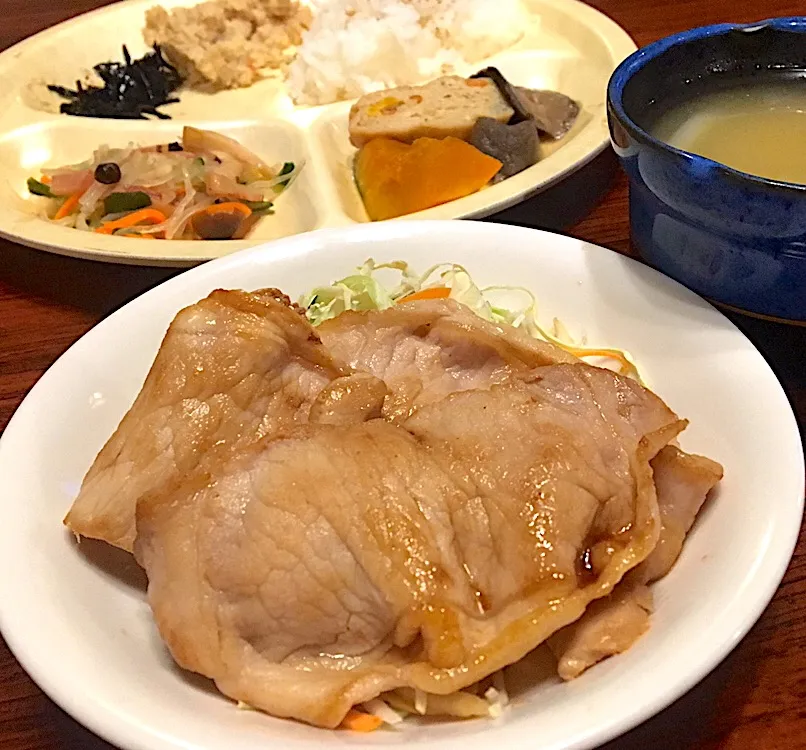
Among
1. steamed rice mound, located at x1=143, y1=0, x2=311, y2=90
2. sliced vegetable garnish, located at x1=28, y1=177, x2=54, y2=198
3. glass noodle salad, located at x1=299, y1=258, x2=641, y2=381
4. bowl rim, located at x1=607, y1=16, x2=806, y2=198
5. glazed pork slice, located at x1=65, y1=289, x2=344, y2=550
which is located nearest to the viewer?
glazed pork slice, located at x1=65, y1=289, x2=344, y2=550

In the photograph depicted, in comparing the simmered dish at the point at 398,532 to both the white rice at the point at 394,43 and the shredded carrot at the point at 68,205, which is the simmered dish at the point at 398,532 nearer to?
the shredded carrot at the point at 68,205

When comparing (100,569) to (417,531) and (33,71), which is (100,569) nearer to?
(417,531)

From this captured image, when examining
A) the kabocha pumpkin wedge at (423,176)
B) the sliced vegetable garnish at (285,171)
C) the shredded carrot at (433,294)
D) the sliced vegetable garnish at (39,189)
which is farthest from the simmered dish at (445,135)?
the sliced vegetable garnish at (39,189)

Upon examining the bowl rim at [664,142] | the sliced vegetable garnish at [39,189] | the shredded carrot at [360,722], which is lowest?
the sliced vegetable garnish at [39,189]

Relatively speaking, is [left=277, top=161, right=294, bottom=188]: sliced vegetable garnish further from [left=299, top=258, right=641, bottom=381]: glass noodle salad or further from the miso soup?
the miso soup

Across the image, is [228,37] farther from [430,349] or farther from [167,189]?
[430,349]

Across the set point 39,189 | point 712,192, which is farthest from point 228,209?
point 712,192

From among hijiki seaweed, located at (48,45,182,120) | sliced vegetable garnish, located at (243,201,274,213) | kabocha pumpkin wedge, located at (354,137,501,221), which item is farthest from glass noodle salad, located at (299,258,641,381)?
hijiki seaweed, located at (48,45,182,120)
